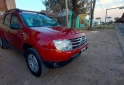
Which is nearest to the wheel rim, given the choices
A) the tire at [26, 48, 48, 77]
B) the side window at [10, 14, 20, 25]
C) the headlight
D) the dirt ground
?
the tire at [26, 48, 48, 77]

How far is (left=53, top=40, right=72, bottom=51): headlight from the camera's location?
2269 mm

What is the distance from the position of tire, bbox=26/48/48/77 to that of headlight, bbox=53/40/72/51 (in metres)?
0.57

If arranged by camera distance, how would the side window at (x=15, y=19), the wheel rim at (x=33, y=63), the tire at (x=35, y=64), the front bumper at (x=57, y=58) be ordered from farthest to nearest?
the side window at (x=15, y=19)
the wheel rim at (x=33, y=63)
the tire at (x=35, y=64)
the front bumper at (x=57, y=58)

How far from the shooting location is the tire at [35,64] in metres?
2.46

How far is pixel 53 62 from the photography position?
2318mm

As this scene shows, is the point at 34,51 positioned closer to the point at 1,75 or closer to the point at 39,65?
the point at 39,65

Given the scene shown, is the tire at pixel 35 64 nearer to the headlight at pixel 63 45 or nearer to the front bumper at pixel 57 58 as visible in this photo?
the front bumper at pixel 57 58

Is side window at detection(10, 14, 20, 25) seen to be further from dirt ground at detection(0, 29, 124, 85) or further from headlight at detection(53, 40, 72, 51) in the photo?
headlight at detection(53, 40, 72, 51)

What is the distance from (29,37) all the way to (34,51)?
0.40 metres

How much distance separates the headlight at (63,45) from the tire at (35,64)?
57 centimetres

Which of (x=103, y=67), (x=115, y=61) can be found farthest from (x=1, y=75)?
(x=115, y=61)

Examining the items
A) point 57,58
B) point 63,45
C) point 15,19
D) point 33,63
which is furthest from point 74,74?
point 15,19

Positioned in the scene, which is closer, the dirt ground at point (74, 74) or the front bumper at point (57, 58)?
the front bumper at point (57, 58)

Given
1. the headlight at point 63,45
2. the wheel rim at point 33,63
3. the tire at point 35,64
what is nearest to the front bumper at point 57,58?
the headlight at point 63,45
